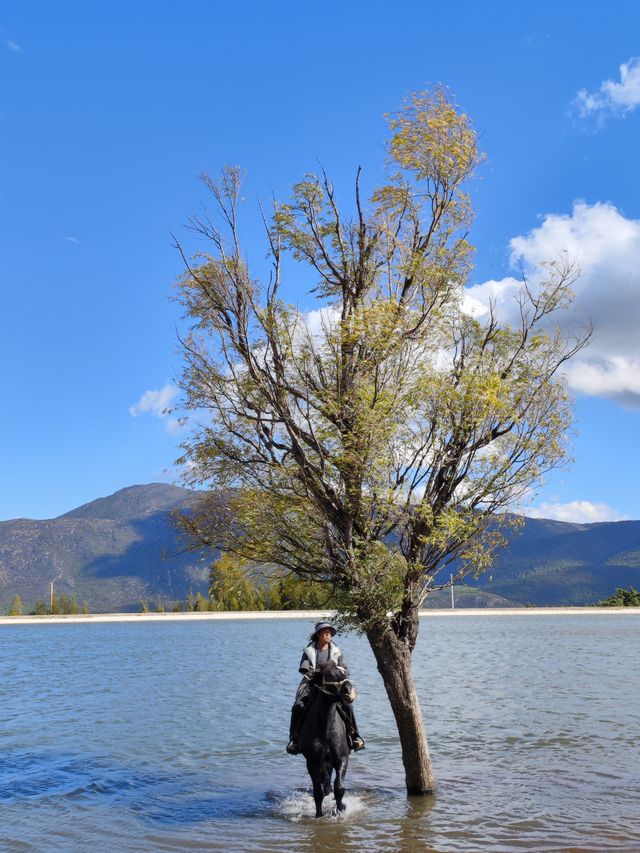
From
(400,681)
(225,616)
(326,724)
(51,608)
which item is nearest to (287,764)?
(400,681)

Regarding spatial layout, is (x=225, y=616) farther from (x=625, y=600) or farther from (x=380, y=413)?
(x=380, y=413)

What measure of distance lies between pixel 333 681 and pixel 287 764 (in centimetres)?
653

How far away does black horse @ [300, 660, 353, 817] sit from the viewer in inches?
475

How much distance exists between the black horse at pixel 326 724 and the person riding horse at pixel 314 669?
0.26ft

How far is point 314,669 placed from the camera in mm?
12219

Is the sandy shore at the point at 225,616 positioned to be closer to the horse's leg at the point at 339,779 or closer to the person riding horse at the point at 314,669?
the horse's leg at the point at 339,779

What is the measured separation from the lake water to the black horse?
3.46 ft

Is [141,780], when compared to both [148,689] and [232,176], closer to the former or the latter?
[232,176]

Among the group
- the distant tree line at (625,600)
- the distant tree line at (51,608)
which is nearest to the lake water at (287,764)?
the distant tree line at (51,608)

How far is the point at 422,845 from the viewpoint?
11398mm

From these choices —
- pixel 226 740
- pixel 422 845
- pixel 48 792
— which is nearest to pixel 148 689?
pixel 226 740

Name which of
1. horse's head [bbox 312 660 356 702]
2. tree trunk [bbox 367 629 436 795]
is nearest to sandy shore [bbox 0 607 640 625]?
tree trunk [bbox 367 629 436 795]

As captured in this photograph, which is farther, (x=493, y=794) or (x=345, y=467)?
(x=493, y=794)

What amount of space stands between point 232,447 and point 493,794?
745 cm
